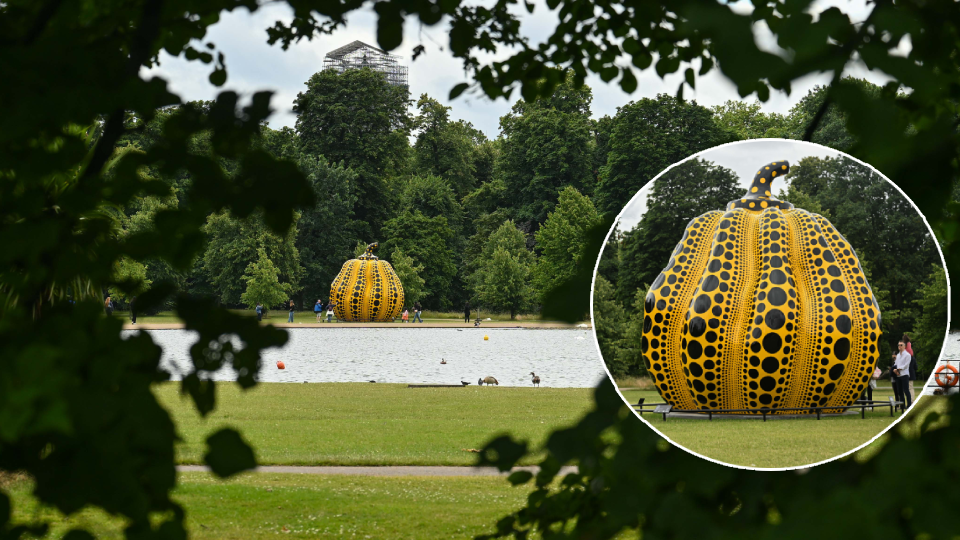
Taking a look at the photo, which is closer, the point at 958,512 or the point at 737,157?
the point at 958,512

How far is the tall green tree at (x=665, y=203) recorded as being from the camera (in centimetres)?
458

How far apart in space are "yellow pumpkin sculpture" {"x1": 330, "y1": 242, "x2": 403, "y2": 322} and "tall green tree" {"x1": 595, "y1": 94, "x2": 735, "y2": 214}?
12400 millimetres

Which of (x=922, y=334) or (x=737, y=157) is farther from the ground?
(x=737, y=157)

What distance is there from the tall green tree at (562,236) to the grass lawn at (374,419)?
3141 centimetres

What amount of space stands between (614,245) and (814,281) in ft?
9.64

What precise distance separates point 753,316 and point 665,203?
A: 94.9 inches

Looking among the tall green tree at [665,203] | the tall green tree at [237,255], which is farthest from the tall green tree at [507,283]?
the tall green tree at [665,203]

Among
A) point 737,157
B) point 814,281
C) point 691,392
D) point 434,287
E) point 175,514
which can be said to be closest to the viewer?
point 175,514

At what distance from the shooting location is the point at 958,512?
1.10m

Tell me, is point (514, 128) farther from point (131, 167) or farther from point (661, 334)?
point (131, 167)

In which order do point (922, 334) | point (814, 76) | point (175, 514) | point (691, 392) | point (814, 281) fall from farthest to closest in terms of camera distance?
point (814, 281) < point (691, 392) < point (922, 334) < point (175, 514) < point (814, 76)

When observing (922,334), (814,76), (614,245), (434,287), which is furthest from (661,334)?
(434,287)

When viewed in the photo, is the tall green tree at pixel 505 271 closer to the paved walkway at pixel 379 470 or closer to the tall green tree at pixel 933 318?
the paved walkway at pixel 379 470

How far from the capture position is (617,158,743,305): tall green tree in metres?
4.58
